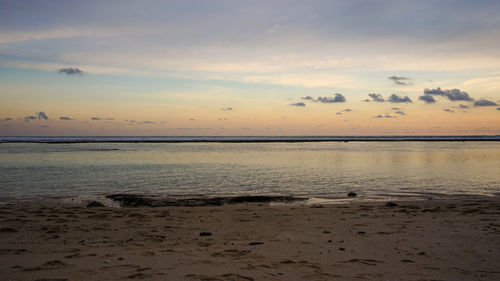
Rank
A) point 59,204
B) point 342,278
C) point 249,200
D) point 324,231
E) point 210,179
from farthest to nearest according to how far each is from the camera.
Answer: point 210,179 → point 249,200 → point 59,204 → point 324,231 → point 342,278

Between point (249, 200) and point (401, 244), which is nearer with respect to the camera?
point (401, 244)

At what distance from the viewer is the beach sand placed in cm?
713

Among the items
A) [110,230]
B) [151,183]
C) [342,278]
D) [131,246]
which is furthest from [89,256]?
[151,183]

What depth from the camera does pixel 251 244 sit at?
30.7 feet

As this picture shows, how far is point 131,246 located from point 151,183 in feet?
53.3

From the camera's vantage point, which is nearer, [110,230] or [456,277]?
[456,277]

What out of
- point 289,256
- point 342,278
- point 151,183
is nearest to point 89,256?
point 289,256

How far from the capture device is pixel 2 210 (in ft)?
46.2

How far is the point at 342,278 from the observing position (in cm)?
686

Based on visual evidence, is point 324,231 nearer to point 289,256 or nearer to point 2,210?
point 289,256

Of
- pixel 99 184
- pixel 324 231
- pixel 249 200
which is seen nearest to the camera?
pixel 324 231

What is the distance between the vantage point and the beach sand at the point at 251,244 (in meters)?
7.13

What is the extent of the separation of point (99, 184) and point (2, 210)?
32.9 feet

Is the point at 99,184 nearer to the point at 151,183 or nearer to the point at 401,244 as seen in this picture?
the point at 151,183
